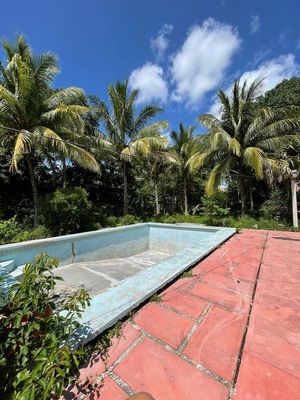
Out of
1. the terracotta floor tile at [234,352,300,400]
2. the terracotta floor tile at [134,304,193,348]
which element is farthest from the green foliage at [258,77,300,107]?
the terracotta floor tile at [234,352,300,400]

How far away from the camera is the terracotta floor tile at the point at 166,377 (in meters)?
1.43

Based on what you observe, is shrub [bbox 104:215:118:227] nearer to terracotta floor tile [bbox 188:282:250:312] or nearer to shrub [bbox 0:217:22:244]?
shrub [bbox 0:217:22:244]

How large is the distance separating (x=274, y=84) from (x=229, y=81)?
638 cm

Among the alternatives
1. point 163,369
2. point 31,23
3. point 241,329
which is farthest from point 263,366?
point 31,23

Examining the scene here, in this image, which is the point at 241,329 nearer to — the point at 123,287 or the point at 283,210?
the point at 123,287

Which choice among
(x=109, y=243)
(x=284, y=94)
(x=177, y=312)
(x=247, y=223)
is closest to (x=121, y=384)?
(x=177, y=312)

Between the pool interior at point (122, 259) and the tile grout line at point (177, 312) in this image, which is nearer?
the tile grout line at point (177, 312)

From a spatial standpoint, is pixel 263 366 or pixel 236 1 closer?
pixel 263 366

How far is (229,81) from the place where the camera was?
1091cm

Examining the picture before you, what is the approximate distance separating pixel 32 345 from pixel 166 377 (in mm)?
951

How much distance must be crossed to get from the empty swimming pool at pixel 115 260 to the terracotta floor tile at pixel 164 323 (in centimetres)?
17

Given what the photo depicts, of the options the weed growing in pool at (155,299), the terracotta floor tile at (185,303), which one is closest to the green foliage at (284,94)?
the terracotta floor tile at (185,303)

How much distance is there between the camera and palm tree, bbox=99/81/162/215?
1159 centimetres

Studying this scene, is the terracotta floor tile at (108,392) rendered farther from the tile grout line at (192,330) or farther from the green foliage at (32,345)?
the tile grout line at (192,330)
